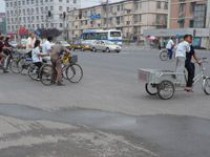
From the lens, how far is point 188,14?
70750 millimetres

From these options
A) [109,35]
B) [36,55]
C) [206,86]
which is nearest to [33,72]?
[36,55]

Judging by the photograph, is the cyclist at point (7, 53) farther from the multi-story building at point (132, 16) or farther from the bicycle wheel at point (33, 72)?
the multi-story building at point (132, 16)

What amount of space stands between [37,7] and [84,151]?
117520mm

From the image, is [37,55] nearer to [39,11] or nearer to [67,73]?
[67,73]

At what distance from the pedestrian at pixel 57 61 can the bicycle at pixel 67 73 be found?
24 cm

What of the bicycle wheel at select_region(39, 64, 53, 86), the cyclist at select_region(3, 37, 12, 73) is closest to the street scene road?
the bicycle wheel at select_region(39, 64, 53, 86)

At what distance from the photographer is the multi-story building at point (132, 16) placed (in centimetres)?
8575

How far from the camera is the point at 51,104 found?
9.60 metres

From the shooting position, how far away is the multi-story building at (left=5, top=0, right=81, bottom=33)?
116 metres

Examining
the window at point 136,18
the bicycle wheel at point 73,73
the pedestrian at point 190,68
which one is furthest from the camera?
the window at point 136,18

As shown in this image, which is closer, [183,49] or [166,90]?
[166,90]

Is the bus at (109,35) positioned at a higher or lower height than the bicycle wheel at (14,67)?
higher

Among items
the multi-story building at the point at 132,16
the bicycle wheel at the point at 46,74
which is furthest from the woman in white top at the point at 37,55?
the multi-story building at the point at 132,16

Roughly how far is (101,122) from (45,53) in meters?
7.45
